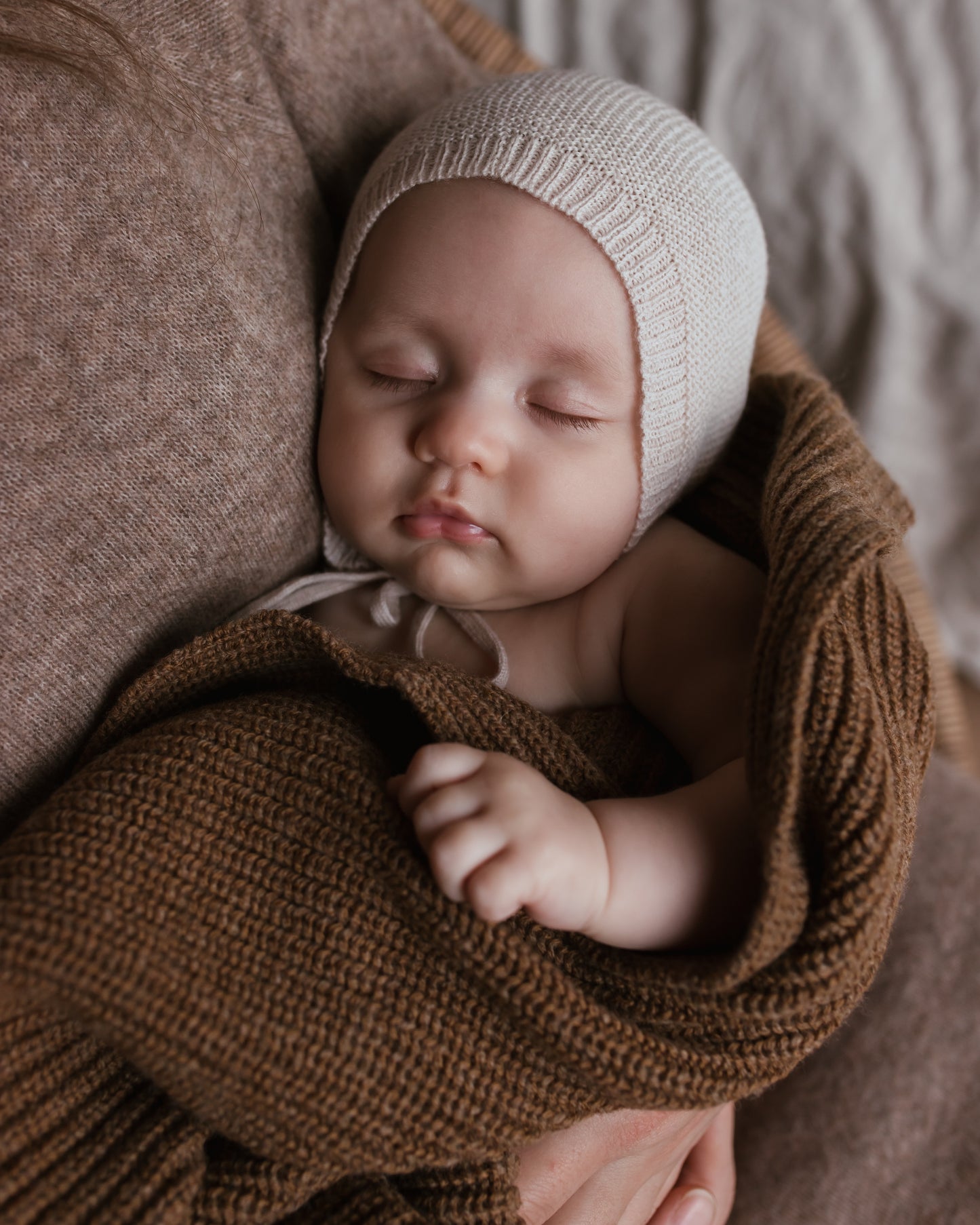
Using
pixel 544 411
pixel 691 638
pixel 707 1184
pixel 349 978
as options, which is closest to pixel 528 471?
pixel 544 411

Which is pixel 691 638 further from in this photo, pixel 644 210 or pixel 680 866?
pixel 644 210

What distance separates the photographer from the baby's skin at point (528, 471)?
32.9 inches

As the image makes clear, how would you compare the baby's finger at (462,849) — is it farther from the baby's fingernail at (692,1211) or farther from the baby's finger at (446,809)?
the baby's fingernail at (692,1211)

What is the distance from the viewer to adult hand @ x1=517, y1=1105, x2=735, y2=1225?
790 millimetres

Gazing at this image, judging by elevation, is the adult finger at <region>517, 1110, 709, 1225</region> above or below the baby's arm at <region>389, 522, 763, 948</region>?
below

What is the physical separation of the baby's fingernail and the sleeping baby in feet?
1.49

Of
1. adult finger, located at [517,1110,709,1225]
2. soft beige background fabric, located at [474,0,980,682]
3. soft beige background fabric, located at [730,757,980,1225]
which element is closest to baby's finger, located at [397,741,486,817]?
adult finger, located at [517,1110,709,1225]

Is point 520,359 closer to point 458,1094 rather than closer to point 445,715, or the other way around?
point 445,715

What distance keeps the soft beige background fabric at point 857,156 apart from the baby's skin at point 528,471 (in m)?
0.79

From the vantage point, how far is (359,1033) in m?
0.63

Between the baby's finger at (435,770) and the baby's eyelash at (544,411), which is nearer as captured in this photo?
the baby's finger at (435,770)

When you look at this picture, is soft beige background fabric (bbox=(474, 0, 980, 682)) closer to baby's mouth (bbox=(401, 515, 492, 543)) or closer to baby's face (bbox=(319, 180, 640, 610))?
baby's face (bbox=(319, 180, 640, 610))

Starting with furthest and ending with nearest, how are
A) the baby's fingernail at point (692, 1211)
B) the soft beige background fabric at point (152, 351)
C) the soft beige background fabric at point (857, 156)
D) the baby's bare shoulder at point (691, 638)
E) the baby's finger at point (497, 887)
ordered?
the soft beige background fabric at point (857, 156) < the baby's fingernail at point (692, 1211) < the baby's bare shoulder at point (691, 638) < the soft beige background fabric at point (152, 351) < the baby's finger at point (497, 887)

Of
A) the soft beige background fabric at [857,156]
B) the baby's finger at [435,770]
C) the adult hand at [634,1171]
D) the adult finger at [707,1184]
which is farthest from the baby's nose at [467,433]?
the soft beige background fabric at [857,156]
